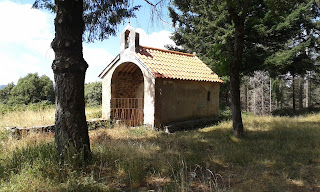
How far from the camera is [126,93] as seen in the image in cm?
1412

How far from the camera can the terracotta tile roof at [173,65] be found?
11352mm

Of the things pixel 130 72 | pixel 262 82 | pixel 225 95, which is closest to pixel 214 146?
pixel 130 72

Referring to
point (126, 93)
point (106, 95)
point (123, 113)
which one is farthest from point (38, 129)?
point (126, 93)

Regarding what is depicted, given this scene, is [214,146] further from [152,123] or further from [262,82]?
[262,82]

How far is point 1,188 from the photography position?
3176mm

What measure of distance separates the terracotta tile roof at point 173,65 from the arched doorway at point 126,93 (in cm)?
175

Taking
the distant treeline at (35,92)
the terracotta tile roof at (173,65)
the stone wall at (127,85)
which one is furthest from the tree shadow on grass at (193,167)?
the distant treeline at (35,92)

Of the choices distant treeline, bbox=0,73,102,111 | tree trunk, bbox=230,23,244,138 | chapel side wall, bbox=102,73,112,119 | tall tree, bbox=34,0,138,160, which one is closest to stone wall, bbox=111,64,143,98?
chapel side wall, bbox=102,73,112,119

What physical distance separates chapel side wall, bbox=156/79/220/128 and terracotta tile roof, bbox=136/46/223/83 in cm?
34

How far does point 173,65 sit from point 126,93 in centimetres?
370

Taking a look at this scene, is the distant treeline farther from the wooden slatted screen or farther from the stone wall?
the wooden slatted screen

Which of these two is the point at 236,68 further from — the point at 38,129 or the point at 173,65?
the point at 38,129

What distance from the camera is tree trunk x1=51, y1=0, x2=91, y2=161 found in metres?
4.54

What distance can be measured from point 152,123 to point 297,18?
1317cm
